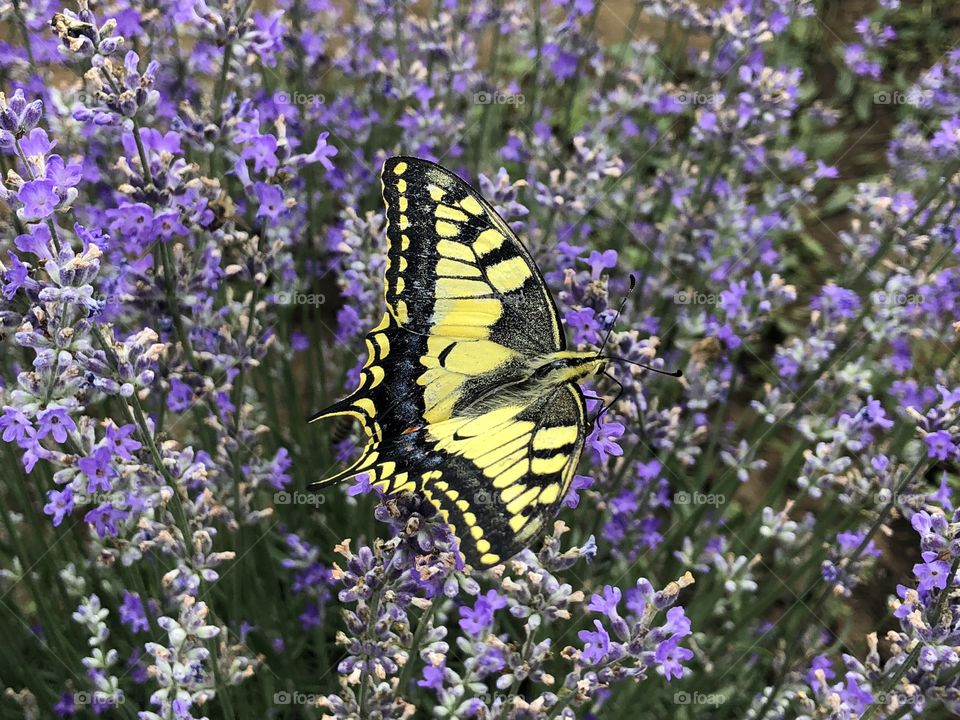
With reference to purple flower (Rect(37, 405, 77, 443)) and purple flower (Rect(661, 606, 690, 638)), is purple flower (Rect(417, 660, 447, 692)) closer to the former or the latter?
purple flower (Rect(661, 606, 690, 638))

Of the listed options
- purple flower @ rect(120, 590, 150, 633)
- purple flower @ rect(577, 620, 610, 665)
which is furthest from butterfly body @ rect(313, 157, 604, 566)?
purple flower @ rect(120, 590, 150, 633)

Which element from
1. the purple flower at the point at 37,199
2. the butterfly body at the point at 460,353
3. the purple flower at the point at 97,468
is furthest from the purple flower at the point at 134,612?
the purple flower at the point at 37,199

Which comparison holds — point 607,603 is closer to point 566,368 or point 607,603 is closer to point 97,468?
point 566,368

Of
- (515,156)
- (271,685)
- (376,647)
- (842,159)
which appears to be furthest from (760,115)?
(842,159)

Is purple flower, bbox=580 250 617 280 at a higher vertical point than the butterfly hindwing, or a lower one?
higher

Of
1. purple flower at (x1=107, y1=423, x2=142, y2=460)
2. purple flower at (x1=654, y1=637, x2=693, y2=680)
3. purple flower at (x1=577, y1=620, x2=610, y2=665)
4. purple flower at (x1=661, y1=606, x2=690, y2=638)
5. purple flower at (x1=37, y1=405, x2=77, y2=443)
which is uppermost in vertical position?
purple flower at (x1=37, y1=405, x2=77, y2=443)

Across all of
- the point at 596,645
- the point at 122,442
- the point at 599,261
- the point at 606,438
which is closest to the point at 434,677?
the point at 596,645

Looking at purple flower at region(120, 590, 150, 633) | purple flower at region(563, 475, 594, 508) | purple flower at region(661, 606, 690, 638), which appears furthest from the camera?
purple flower at region(120, 590, 150, 633)
